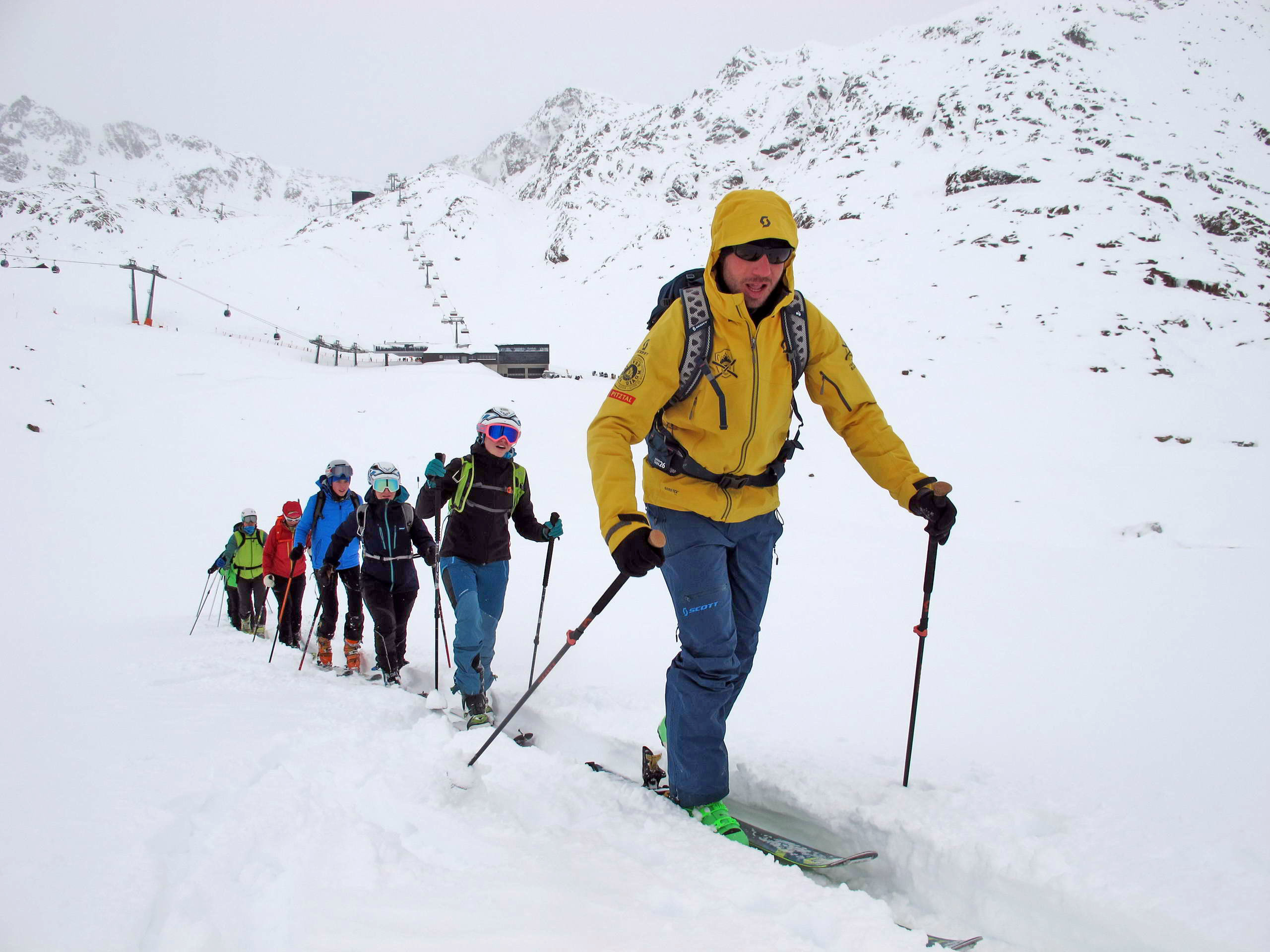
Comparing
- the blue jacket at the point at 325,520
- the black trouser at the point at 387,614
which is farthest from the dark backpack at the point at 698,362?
the blue jacket at the point at 325,520

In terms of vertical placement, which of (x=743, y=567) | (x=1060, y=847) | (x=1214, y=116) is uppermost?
(x=1214, y=116)

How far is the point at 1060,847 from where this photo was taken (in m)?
2.62

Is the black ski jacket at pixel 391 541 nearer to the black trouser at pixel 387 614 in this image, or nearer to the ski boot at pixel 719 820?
the black trouser at pixel 387 614

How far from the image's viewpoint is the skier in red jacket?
8680mm

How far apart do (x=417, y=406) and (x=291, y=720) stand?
21596 millimetres

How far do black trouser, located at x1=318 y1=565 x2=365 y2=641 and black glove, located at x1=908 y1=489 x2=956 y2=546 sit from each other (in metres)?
5.77

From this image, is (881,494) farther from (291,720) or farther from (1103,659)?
(291,720)

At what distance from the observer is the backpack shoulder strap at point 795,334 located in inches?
116

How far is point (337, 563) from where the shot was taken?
6805 millimetres

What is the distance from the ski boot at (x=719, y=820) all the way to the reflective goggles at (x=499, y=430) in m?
3.16

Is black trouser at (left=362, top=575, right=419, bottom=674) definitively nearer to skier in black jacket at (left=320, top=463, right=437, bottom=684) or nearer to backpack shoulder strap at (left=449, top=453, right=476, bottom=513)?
skier in black jacket at (left=320, top=463, right=437, bottom=684)

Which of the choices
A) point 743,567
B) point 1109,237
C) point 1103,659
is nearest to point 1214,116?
point 1109,237

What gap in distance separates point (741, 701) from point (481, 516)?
245 cm

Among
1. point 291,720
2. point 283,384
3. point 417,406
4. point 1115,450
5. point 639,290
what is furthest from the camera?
point 639,290
